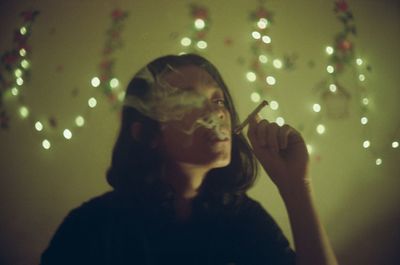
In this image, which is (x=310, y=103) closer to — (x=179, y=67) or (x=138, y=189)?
(x=179, y=67)

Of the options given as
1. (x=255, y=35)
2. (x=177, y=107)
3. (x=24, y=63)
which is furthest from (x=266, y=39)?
(x=24, y=63)

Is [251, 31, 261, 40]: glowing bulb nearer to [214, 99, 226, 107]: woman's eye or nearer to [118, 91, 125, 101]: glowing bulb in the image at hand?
[214, 99, 226, 107]: woman's eye

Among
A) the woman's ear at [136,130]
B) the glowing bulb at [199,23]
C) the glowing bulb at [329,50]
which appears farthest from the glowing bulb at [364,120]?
the woman's ear at [136,130]

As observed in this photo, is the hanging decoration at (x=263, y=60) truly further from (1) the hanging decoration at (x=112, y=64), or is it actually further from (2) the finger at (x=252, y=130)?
(1) the hanging decoration at (x=112, y=64)

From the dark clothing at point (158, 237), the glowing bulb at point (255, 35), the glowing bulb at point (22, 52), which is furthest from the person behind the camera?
the glowing bulb at point (255, 35)

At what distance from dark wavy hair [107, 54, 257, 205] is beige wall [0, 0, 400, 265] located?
5 centimetres

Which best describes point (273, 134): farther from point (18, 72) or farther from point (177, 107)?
point (18, 72)

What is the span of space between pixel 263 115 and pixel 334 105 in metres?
0.30

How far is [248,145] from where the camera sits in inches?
47.0

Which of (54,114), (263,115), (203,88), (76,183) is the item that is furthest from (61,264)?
(263,115)

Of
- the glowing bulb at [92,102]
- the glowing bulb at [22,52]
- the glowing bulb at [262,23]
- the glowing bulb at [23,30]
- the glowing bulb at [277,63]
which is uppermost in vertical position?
the glowing bulb at [262,23]

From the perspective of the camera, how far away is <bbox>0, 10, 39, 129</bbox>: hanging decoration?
1.18m

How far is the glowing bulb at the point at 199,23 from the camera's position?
127cm

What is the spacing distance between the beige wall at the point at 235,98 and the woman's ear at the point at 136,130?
0.28 ft
